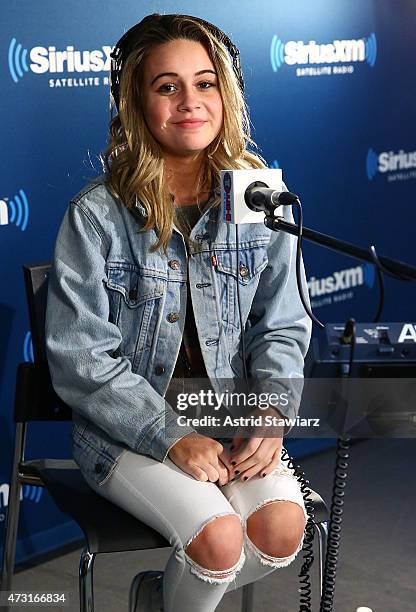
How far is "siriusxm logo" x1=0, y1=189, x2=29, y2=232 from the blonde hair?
2.26 feet

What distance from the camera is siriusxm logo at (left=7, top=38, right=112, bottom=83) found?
2715mm

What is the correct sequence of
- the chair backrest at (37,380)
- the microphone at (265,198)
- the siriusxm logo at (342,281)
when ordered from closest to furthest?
the microphone at (265,198) < the chair backrest at (37,380) < the siriusxm logo at (342,281)

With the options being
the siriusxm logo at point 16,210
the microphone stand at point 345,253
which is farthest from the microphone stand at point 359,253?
the siriusxm logo at point 16,210

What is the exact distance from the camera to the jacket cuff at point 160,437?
1.95 metres

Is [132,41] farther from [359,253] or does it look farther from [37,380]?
Result: [359,253]

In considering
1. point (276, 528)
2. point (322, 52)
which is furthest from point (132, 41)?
point (322, 52)

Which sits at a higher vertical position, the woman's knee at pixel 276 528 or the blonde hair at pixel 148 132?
the blonde hair at pixel 148 132

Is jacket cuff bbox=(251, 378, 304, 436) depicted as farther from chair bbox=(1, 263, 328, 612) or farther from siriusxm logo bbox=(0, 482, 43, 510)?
siriusxm logo bbox=(0, 482, 43, 510)

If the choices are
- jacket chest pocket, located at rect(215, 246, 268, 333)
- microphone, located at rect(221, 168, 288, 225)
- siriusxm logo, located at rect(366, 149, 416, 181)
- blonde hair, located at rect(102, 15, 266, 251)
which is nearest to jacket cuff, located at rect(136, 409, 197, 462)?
jacket chest pocket, located at rect(215, 246, 268, 333)

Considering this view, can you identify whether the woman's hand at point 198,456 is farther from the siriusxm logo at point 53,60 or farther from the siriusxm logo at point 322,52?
the siriusxm logo at point 322,52

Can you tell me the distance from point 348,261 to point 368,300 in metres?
0.24

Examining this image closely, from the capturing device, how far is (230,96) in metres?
2.14

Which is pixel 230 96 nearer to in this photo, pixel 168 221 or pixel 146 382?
pixel 168 221

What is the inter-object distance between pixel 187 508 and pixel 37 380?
586 mm
